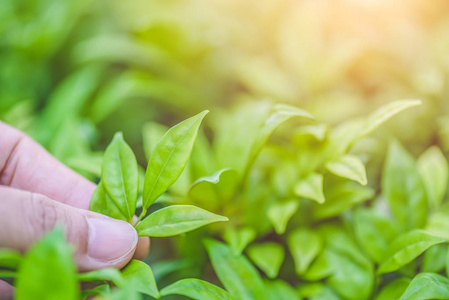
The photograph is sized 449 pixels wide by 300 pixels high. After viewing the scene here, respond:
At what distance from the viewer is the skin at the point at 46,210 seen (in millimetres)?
534

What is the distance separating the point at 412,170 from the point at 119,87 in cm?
83

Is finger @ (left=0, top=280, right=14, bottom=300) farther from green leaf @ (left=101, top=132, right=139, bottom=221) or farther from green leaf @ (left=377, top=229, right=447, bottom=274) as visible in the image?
green leaf @ (left=377, top=229, right=447, bottom=274)

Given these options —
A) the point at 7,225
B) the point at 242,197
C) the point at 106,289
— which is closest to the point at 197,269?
the point at 242,197

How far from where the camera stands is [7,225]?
0.52m

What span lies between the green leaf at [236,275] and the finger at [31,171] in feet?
0.98

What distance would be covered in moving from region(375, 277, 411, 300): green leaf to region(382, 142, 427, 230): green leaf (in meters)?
0.11

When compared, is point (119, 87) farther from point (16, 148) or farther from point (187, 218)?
point (187, 218)

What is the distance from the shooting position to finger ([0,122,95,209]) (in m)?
0.79

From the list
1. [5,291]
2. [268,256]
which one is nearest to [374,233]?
[268,256]

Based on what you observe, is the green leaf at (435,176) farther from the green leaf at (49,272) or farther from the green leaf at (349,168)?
the green leaf at (49,272)

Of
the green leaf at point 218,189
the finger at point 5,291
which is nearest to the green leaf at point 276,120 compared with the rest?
the green leaf at point 218,189

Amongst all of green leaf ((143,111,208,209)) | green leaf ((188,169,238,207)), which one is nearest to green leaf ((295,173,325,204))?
green leaf ((188,169,238,207))

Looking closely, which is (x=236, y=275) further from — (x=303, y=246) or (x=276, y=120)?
(x=276, y=120)

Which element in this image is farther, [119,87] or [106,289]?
[119,87]
